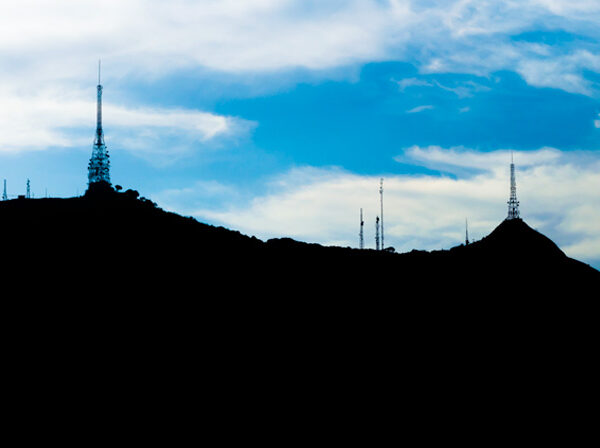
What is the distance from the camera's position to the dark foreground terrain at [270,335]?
157ft

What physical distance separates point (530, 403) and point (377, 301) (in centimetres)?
1773

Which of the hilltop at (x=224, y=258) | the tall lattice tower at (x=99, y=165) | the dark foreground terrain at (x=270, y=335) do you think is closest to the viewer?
the dark foreground terrain at (x=270, y=335)

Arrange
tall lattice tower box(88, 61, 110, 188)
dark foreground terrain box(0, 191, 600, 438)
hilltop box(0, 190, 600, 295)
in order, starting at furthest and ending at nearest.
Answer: tall lattice tower box(88, 61, 110, 188)
hilltop box(0, 190, 600, 295)
dark foreground terrain box(0, 191, 600, 438)

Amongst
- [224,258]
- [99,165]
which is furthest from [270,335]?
[99,165]

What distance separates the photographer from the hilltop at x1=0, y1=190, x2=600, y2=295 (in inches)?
2356

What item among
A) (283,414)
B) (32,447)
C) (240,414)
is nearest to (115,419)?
(32,447)

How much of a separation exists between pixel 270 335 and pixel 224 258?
11.7 m

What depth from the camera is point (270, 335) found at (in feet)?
192

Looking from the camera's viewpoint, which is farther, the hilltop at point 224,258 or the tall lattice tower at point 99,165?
the tall lattice tower at point 99,165

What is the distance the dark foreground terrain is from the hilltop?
204 mm

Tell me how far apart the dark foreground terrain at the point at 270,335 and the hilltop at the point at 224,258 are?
0.67ft

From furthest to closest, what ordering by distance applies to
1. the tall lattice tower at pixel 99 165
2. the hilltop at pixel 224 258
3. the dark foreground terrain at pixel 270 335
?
1. the tall lattice tower at pixel 99 165
2. the hilltop at pixel 224 258
3. the dark foreground terrain at pixel 270 335

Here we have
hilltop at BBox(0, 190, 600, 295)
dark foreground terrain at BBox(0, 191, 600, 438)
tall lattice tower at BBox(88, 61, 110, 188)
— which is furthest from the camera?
tall lattice tower at BBox(88, 61, 110, 188)

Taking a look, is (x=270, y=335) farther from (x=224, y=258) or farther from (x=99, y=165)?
(x=99, y=165)
